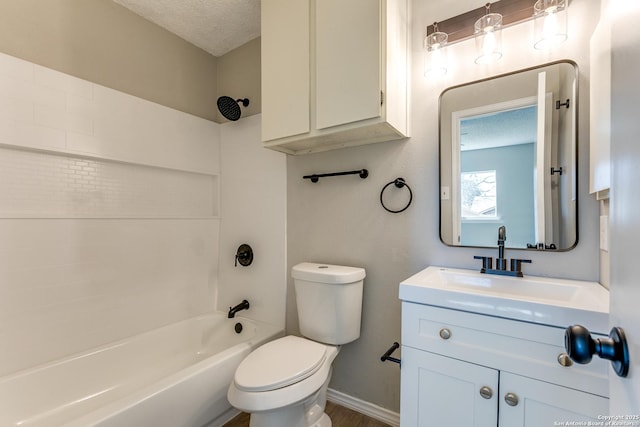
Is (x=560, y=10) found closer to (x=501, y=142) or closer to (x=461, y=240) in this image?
(x=501, y=142)

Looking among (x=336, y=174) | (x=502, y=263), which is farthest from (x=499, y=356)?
(x=336, y=174)

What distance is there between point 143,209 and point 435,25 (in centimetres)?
218

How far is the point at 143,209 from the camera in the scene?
1.99m

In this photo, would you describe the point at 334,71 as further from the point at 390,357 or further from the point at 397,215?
the point at 390,357

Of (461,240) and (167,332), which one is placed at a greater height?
(461,240)

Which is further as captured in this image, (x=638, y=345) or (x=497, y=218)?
(x=497, y=218)

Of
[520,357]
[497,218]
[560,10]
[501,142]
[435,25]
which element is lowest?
[520,357]

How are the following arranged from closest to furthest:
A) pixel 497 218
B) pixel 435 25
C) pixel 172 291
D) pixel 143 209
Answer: pixel 497 218 → pixel 435 25 → pixel 143 209 → pixel 172 291

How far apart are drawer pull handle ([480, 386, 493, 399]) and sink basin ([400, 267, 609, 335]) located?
0.26 m

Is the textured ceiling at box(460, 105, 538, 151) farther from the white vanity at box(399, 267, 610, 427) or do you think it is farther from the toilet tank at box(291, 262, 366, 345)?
the toilet tank at box(291, 262, 366, 345)

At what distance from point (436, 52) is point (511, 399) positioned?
5.06 feet

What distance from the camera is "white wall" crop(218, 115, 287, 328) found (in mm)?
2053

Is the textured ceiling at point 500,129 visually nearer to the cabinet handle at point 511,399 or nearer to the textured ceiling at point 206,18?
the cabinet handle at point 511,399

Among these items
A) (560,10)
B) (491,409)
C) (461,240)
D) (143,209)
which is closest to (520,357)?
(491,409)
